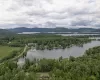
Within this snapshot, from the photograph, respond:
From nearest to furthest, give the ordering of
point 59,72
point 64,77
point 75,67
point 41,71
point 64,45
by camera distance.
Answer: point 64,77 → point 59,72 → point 75,67 → point 41,71 → point 64,45

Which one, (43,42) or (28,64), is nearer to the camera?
(28,64)

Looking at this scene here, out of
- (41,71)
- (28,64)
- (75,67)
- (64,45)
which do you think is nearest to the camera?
(75,67)

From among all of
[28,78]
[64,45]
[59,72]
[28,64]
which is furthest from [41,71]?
[64,45]

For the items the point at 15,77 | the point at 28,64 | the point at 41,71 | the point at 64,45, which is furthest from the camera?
the point at 64,45

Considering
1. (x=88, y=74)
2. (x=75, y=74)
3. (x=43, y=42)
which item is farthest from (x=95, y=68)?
(x=43, y=42)

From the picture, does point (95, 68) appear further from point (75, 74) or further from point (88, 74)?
point (75, 74)

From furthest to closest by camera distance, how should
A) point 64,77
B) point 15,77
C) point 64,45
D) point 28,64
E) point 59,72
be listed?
point 64,45
point 28,64
point 59,72
point 64,77
point 15,77

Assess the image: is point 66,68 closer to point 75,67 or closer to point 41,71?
point 75,67

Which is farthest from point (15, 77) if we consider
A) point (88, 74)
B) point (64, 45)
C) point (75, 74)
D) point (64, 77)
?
point (64, 45)

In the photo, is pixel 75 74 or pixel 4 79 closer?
pixel 4 79
